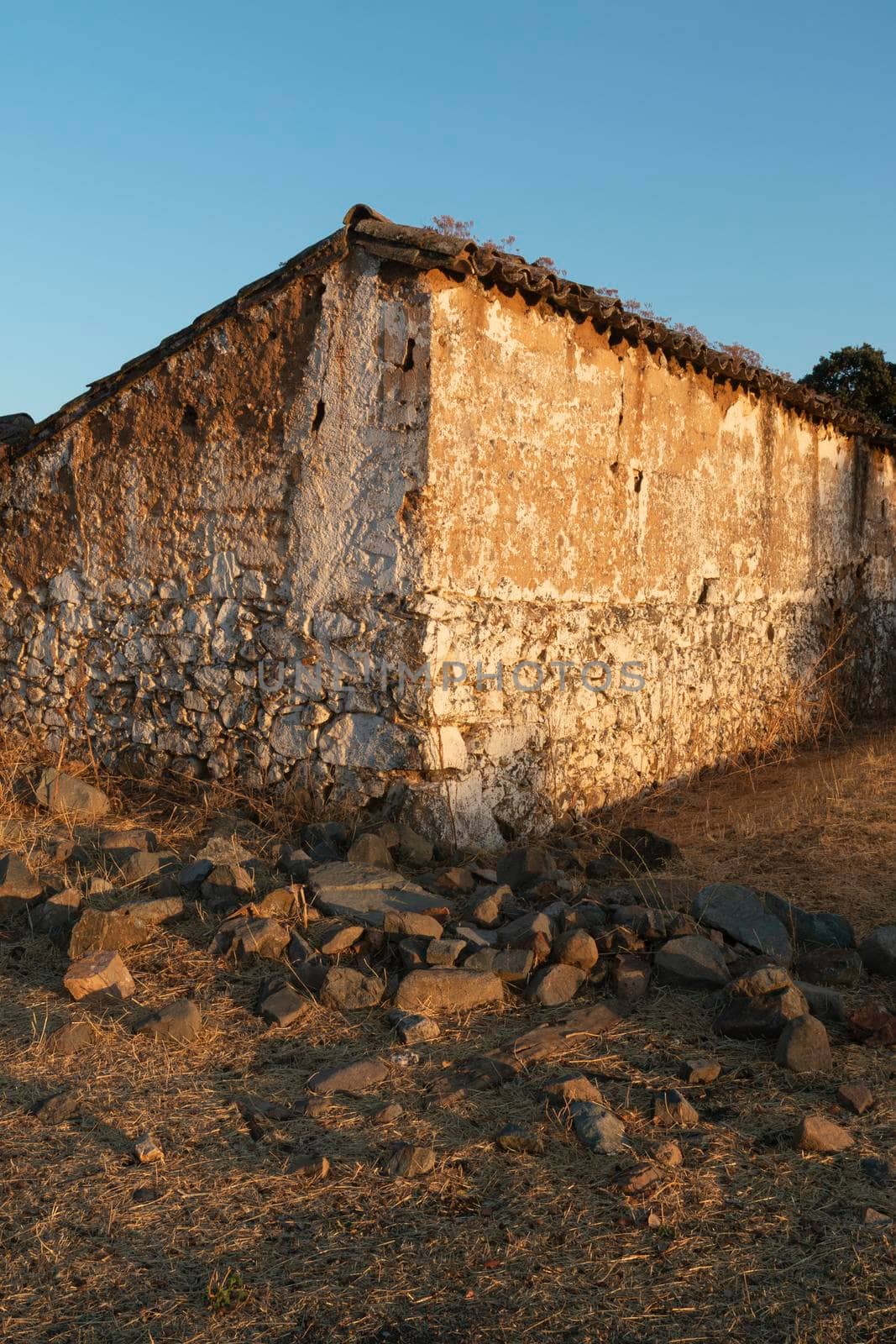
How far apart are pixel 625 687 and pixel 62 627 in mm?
3617

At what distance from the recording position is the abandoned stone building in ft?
19.6

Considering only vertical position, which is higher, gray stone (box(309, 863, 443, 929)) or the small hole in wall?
the small hole in wall

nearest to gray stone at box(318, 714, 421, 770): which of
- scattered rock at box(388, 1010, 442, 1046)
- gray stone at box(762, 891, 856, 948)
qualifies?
gray stone at box(762, 891, 856, 948)

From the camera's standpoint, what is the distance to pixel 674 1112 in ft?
11.0

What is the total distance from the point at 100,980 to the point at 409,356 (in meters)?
3.43

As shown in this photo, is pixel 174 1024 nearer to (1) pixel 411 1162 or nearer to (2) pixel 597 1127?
(1) pixel 411 1162

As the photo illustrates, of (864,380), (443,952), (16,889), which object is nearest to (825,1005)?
(443,952)

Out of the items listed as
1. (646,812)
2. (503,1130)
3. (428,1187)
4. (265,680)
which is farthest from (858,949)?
(265,680)

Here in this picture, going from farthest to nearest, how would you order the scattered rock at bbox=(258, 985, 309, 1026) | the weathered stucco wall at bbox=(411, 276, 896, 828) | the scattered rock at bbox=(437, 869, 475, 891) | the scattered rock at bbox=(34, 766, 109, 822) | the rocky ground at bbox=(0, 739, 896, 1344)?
the scattered rock at bbox=(34, 766, 109, 822) → the weathered stucco wall at bbox=(411, 276, 896, 828) → the scattered rock at bbox=(437, 869, 475, 891) → the scattered rock at bbox=(258, 985, 309, 1026) → the rocky ground at bbox=(0, 739, 896, 1344)

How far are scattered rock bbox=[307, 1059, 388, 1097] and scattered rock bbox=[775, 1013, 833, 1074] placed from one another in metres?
1.28

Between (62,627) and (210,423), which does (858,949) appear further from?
(62,627)

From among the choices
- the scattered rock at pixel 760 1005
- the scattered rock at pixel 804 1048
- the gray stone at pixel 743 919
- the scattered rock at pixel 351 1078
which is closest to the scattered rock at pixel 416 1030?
the scattered rock at pixel 351 1078

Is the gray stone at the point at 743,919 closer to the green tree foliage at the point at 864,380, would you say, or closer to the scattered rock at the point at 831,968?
the scattered rock at the point at 831,968

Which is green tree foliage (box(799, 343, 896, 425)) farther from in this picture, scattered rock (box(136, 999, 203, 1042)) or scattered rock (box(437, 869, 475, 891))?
scattered rock (box(136, 999, 203, 1042))
